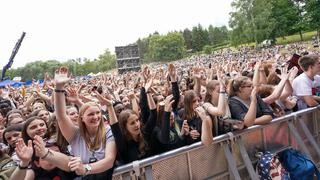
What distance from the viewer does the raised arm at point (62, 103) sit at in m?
3.36

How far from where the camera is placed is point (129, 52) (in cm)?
4466

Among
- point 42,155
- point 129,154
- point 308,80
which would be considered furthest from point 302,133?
point 42,155

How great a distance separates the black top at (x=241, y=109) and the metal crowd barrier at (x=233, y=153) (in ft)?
0.58

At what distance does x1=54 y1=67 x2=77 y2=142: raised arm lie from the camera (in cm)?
336

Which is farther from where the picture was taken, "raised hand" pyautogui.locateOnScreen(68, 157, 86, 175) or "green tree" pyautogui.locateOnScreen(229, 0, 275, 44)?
"green tree" pyautogui.locateOnScreen(229, 0, 275, 44)

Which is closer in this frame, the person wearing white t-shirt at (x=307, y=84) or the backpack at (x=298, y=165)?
the backpack at (x=298, y=165)

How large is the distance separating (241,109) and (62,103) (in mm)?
2304

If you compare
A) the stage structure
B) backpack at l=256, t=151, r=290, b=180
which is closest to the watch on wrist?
backpack at l=256, t=151, r=290, b=180

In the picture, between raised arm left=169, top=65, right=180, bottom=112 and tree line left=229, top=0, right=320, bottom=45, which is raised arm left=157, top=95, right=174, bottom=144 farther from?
tree line left=229, top=0, right=320, bottom=45

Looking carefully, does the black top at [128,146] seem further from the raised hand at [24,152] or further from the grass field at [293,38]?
the grass field at [293,38]

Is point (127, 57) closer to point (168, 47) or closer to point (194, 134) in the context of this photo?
point (194, 134)

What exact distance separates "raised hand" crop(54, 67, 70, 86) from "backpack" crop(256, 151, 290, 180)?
2514 mm

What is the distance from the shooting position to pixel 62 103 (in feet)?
11.2

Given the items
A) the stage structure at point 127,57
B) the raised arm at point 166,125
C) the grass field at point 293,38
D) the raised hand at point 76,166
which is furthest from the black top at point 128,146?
the grass field at point 293,38
